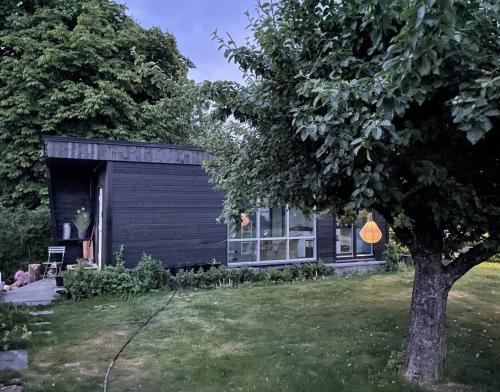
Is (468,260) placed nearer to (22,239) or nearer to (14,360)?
(14,360)

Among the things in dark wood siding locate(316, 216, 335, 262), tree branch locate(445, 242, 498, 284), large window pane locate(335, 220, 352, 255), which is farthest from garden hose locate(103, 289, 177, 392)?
large window pane locate(335, 220, 352, 255)

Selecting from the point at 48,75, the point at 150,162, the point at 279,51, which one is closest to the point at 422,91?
the point at 279,51

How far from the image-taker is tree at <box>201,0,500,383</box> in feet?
6.66

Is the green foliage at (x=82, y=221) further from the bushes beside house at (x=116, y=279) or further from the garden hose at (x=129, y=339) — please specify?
the garden hose at (x=129, y=339)

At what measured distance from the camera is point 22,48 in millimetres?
14047

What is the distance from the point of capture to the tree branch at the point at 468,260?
Result: 346 cm

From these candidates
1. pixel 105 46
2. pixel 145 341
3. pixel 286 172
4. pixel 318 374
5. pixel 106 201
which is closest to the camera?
pixel 286 172

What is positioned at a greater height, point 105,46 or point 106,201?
point 105,46

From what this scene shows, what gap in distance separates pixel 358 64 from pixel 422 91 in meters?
0.82

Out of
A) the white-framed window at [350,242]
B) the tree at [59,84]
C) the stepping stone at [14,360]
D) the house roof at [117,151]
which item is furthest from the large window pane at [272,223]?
the stepping stone at [14,360]

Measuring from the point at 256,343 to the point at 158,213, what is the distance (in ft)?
13.8

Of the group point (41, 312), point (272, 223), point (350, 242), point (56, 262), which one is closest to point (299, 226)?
point (272, 223)

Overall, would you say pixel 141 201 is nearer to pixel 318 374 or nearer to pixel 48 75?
pixel 318 374

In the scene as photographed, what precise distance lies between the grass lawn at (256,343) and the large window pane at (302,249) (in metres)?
2.29
